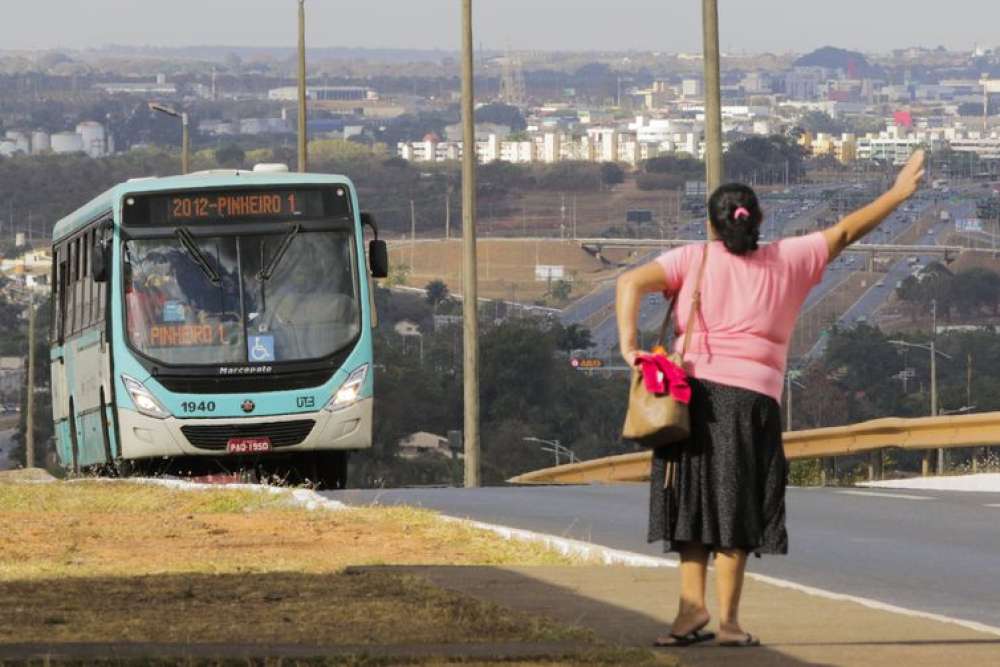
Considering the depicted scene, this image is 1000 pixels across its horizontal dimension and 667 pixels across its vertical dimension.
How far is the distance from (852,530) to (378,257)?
7128 millimetres

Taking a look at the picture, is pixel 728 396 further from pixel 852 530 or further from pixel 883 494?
pixel 883 494

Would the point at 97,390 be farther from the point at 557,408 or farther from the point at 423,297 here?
the point at 423,297

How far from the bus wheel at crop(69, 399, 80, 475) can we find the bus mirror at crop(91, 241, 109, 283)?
376 cm

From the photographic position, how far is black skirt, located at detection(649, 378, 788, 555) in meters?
9.46

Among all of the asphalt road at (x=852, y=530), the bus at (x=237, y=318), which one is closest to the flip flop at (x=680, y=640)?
the asphalt road at (x=852, y=530)

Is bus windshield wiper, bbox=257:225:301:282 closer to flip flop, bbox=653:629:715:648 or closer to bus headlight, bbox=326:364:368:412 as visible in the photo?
bus headlight, bbox=326:364:368:412

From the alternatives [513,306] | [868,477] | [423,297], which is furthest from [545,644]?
[513,306]

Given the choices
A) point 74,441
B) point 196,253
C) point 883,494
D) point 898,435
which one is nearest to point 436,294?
point 74,441

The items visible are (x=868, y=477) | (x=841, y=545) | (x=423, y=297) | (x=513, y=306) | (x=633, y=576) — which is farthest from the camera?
(x=513, y=306)

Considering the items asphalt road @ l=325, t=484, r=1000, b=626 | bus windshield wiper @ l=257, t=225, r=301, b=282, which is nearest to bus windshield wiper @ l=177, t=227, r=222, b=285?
bus windshield wiper @ l=257, t=225, r=301, b=282

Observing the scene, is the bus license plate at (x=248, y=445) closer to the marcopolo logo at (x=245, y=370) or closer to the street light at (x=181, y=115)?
the marcopolo logo at (x=245, y=370)

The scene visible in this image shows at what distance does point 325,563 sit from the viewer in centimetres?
1337

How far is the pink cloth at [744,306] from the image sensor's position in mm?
9539

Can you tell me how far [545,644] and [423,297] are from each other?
168 m
